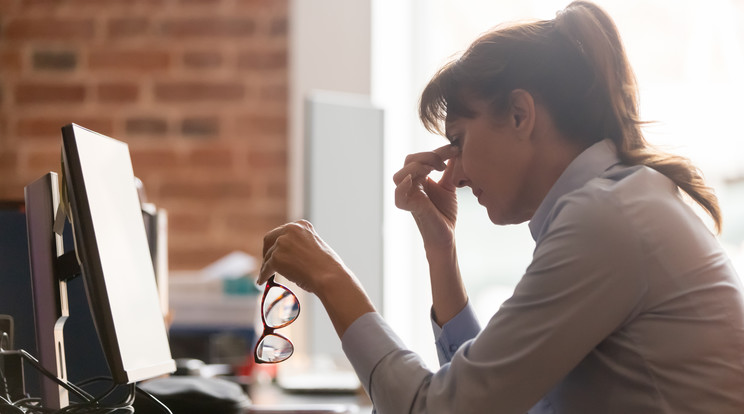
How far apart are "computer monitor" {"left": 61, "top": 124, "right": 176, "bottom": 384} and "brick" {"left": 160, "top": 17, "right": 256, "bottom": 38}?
200 centimetres

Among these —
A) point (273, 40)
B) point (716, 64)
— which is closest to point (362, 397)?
point (273, 40)

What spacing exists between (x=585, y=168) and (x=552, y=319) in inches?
10.0

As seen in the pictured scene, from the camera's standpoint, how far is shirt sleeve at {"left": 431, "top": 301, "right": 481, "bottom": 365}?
1.38 metres

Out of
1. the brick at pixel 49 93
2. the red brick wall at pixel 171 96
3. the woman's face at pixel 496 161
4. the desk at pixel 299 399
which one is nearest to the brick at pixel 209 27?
the red brick wall at pixel 171 96

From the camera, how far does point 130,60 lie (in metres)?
3.19

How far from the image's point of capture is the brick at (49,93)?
319 cm

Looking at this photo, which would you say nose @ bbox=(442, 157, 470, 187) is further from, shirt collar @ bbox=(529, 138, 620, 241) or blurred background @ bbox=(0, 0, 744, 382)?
blurred background @ bbox=(0, 0, 744, 382)

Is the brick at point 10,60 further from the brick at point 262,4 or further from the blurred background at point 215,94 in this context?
the brick at point 262,4

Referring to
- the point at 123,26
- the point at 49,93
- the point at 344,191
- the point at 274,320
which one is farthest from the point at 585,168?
the point at 49,93

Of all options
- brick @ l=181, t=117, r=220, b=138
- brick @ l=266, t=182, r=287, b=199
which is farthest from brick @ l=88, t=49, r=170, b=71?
brick @ l=266, t=182, r=287, b=199

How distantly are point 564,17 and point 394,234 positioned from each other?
2.08 metres

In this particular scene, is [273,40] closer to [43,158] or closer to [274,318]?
[43,158]

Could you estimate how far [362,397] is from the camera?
2.21 meters

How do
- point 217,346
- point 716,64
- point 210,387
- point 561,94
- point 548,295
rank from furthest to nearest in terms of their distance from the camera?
point 716,64
point 217,346
point 210,387
point 561,94
point 548,295
